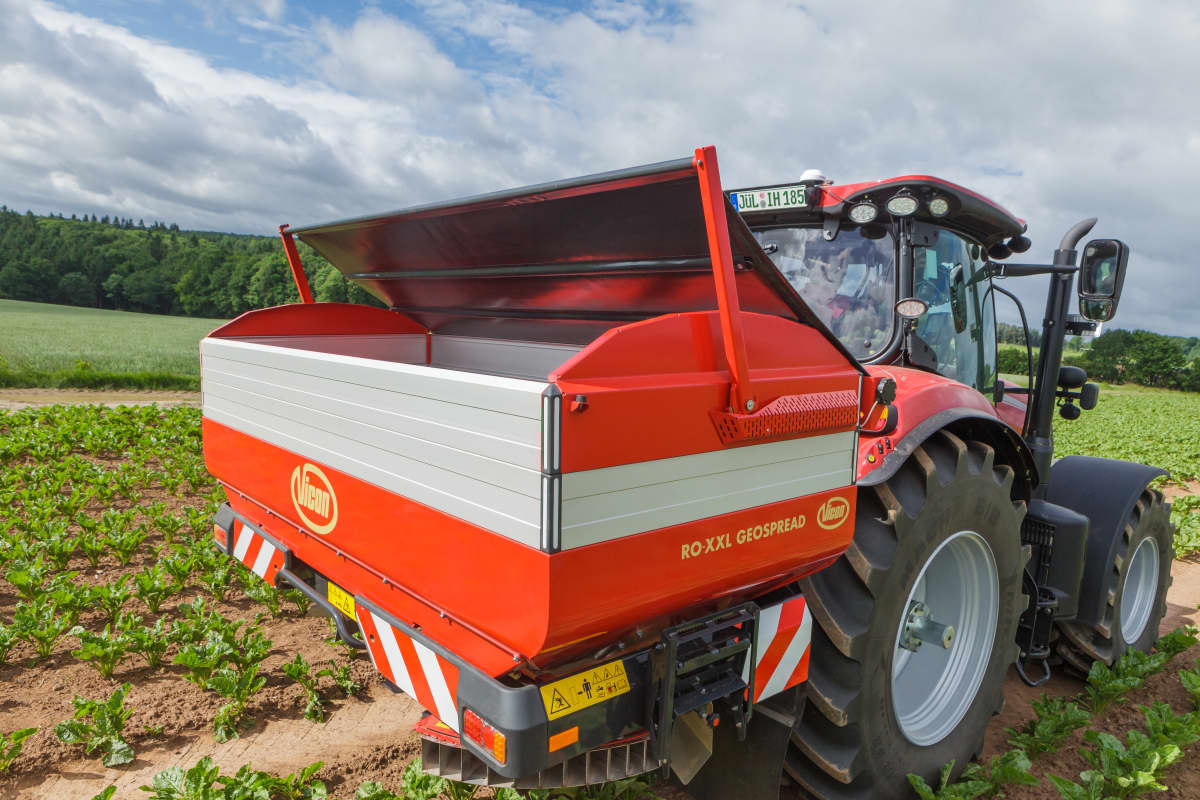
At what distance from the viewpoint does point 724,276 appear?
1.70 metres

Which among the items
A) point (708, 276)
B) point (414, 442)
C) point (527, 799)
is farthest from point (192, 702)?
point (708, 276)

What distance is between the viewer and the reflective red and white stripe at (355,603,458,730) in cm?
186

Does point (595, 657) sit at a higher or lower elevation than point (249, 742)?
higher

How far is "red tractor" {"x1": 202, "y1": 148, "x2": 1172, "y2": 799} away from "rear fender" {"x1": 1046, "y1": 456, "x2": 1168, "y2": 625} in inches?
0.9

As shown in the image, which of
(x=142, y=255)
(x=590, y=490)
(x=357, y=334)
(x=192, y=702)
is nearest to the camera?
(x=590, y=490)

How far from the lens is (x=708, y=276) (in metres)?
2.17

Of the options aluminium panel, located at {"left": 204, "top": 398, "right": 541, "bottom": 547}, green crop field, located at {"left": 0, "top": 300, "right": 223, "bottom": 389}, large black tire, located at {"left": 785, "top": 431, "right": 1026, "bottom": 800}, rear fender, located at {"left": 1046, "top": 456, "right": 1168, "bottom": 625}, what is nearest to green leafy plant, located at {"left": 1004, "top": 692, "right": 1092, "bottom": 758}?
rear fender, located at {"left": 1046, "top": 456, "right": 1168, "bottom": 625}

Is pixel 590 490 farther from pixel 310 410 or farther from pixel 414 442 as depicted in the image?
pixel 310 410

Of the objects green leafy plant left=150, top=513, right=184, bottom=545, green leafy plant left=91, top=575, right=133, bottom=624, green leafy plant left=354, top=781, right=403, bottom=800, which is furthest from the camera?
green leafy plant left=150, top=513, right=184, bottom=545

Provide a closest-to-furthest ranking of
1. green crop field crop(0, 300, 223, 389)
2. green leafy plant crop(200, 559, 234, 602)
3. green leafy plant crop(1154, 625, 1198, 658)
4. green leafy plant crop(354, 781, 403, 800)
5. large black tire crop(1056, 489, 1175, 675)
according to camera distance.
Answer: green leafy plant crop(354, 781, 403, 800) → large black tire crop(1056, 489, 1175, 675) → green leafy plant crop(1154, 625, 1198, 658) → green leafy plant crop(200, 559, 234, 602) → green crop field crop(0, 300, 223, 389)

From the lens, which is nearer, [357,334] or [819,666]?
[819,666]

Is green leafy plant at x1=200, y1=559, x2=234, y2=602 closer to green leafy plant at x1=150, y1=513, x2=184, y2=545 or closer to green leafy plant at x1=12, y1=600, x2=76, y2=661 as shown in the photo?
green leafy plant at x1=12, y1=600, x2=76, y2=661

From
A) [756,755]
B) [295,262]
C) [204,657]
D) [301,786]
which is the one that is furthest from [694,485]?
[204,657]

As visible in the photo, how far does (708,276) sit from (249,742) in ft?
8.83
